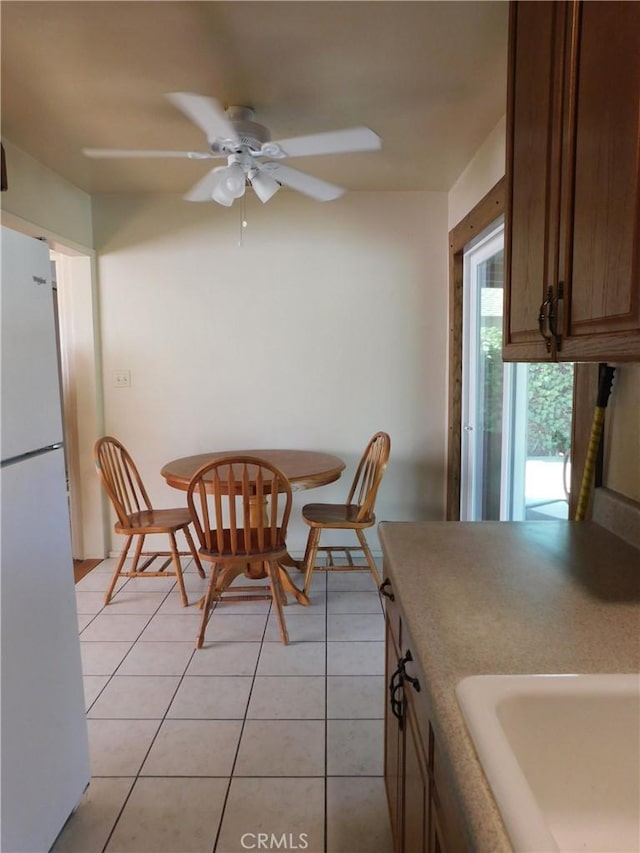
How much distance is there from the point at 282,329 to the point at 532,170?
232 centimetres

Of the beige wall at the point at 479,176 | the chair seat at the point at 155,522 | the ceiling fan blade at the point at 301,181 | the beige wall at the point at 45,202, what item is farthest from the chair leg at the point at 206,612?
the beige wall at the point at 479,176

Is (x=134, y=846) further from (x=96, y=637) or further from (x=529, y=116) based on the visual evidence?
(x=529, y=116)

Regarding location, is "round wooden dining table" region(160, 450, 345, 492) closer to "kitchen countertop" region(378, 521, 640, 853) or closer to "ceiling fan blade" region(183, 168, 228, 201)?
"kitchen countertop" region(378, 521, 640, 853)

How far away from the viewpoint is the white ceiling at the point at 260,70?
1.61 m

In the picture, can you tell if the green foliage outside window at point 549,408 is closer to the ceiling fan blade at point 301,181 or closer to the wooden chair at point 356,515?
the wooden chair at point 356,515

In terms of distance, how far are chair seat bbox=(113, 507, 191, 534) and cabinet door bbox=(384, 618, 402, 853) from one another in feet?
5.82

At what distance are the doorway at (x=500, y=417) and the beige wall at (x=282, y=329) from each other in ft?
0.88

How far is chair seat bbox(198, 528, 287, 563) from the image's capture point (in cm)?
244

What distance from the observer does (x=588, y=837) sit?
0.74 metres

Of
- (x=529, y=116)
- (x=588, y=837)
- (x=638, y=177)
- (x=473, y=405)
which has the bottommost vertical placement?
(x=588, y=837)

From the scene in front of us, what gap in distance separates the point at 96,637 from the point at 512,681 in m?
2.36

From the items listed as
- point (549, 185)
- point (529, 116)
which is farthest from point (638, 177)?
point (529, 116)

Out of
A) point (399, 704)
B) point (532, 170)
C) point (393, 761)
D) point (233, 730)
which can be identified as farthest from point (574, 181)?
point (233, 730)

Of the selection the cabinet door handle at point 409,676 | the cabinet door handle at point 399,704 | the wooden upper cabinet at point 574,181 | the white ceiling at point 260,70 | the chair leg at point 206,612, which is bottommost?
the chair leg at point 206,612
